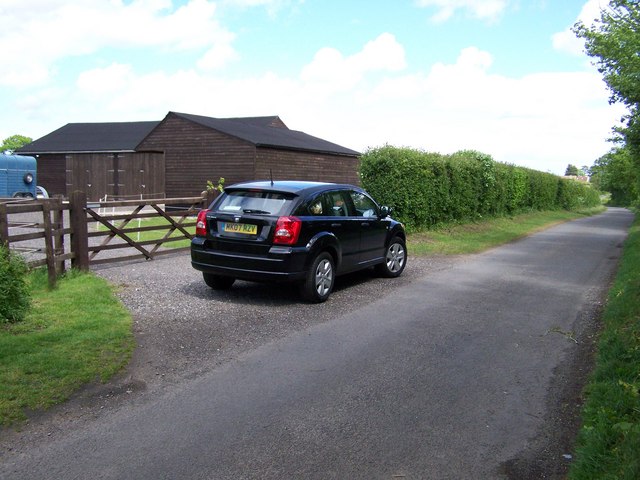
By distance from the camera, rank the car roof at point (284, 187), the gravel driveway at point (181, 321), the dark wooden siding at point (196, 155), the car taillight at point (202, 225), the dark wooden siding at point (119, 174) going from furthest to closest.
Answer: the dark wooden siding at point (119, 174), the dark wooden siding at point (196, 155), the car taillight at point (202, 225), the car roof at point (284, 187), the gravel driveway at point (181, 321)

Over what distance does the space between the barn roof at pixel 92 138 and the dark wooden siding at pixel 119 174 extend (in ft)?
15.3

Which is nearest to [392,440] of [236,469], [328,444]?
[328,444]

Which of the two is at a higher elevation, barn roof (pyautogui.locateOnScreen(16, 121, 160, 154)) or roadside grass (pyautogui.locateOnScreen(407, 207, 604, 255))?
barn roof (pyautogui.locateOnScreen(16, 121, 160, 154))

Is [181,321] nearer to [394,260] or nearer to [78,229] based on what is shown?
[78,229]

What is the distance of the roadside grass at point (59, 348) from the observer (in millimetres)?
4594

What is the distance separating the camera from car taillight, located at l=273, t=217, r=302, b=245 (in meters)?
8.01

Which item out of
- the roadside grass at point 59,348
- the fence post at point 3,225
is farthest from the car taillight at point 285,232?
the fence post at point 3,225

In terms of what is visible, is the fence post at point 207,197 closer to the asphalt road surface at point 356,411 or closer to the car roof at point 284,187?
the car roof at point 284,187

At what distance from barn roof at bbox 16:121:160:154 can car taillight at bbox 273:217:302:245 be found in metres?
31.1

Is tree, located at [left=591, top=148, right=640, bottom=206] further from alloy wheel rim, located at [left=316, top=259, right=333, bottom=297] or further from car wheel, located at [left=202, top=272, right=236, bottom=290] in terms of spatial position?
car wheel, located at [left=202, top=272, right=236, bottom=290]

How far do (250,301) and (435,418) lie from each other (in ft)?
14.6

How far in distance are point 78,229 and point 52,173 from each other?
112 feet

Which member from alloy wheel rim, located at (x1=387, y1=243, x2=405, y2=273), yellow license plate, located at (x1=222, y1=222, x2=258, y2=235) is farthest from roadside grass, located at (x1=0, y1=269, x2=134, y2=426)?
alloy wheel rim, located at (x1=387, y1=243, x2=405, y2=273)

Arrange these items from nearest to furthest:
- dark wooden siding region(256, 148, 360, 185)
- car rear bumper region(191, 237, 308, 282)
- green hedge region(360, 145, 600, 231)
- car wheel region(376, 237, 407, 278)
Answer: car rear bumper region(191, 237, 308, 282), car wheel region(376, 237, 407, 278), green hedge region(360, 145, 600, 231), dark wooden siding region(256, 148, 360, 185)
